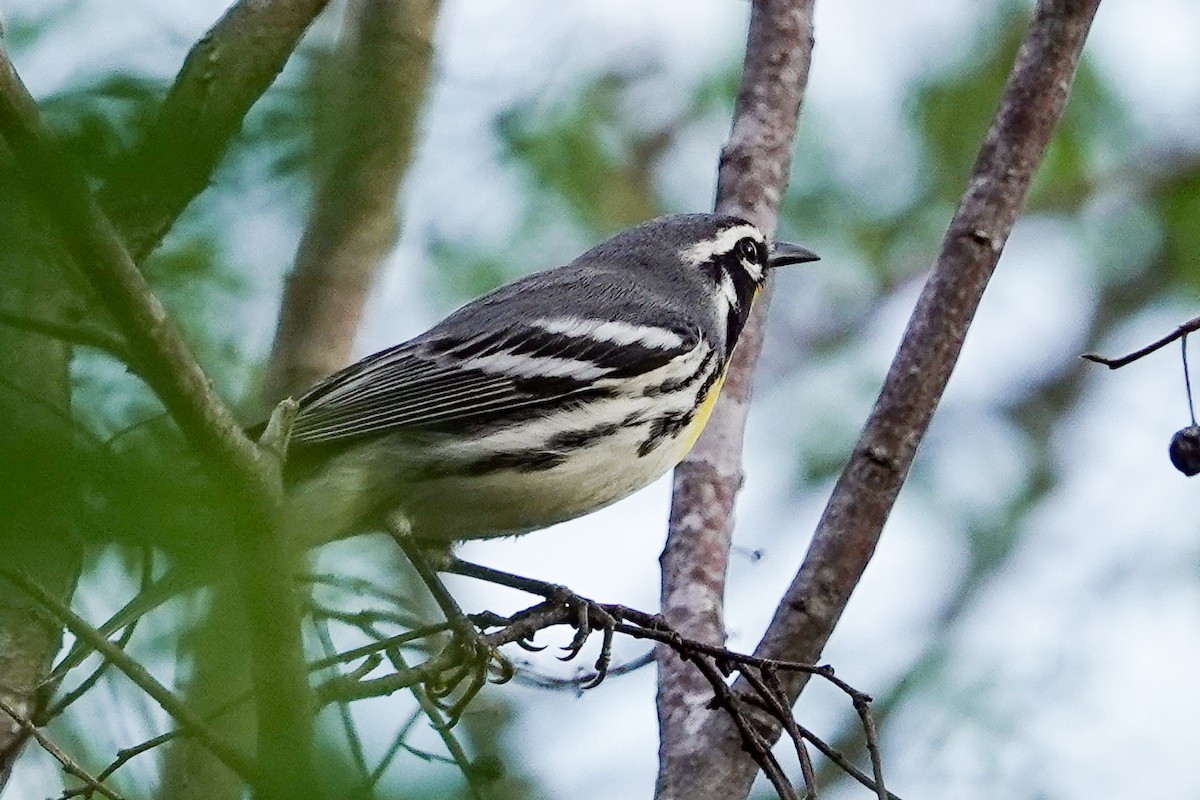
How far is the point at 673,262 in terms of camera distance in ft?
19.0

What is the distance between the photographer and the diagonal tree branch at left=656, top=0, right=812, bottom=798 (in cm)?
439

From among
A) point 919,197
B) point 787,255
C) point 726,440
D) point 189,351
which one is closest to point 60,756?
point 189,351

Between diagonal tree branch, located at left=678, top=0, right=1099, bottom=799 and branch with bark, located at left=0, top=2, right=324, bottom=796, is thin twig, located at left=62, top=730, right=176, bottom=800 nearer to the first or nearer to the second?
branch with bark, located at left=0, top=2, right=324, bottom=796

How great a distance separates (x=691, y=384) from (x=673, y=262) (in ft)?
3.35

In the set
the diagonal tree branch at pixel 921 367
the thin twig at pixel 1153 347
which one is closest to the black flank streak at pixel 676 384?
the diagonal tree branch at pixel 921 367

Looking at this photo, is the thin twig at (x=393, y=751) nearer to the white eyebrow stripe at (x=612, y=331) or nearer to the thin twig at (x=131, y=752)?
the thin twig at (x=131, y=752)

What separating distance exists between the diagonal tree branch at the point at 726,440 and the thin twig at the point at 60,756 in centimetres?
166

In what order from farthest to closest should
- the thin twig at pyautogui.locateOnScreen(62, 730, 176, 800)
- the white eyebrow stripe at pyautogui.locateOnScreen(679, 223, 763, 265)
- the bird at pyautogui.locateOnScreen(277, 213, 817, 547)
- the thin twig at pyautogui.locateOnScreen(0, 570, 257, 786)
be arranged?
the white eyebrow stripe at pyautogui.locateOnScreen(679, 223, 763, 265), the bird at pyautogui.locateOnScreen(277, 213, 817, 547), the thin twig at pyautogui.locateOnScreen(62, 730, 176, 800), the thin twig at pyautogui.locateOnScreen(0, 570, 257, 786)

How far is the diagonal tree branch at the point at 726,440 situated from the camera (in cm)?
439

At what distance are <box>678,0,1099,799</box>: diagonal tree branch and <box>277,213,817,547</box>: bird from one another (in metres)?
0.69

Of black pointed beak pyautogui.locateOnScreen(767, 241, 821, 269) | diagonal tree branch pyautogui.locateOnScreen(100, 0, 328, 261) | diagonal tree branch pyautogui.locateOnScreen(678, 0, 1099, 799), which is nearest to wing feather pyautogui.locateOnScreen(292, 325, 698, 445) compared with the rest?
diagonal tree branch pyautogui.locateOnScreen(678, 0, 1099, 799)

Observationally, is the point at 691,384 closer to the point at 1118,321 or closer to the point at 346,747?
the point at 346,747

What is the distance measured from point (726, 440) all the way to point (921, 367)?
3.33 feet

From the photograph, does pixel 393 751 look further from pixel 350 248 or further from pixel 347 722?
pixel 350 248
